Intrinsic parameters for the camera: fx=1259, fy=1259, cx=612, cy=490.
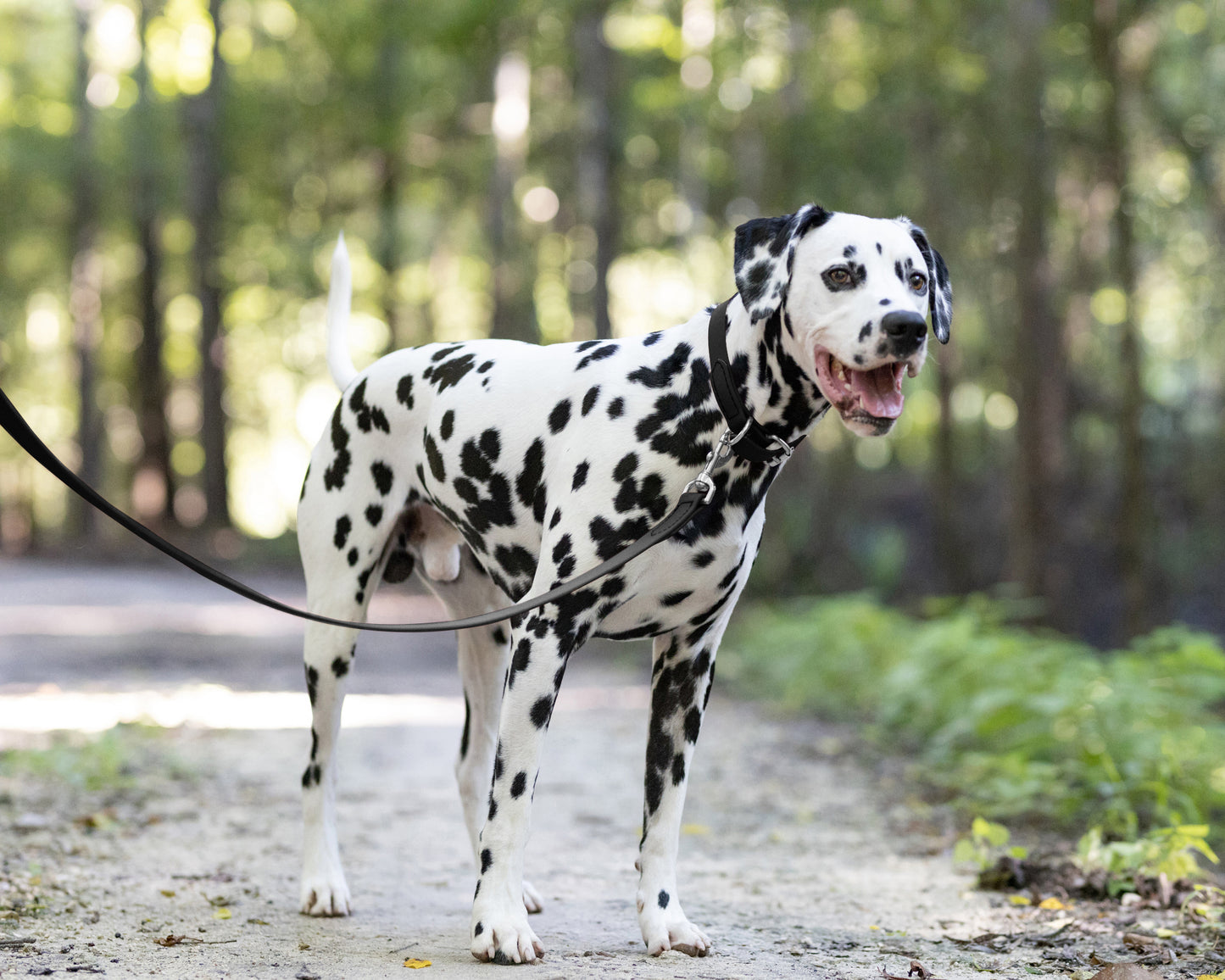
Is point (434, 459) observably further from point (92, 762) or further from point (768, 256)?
Result: point (92, 762)

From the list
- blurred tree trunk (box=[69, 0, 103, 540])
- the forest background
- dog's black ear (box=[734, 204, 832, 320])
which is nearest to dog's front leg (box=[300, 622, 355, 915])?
dog's black ear (box=[734, 204, 832, 320])

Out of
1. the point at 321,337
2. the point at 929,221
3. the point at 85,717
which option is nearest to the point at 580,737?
the point at 85,717

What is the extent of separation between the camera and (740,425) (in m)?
3.88

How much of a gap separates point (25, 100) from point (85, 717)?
2835 cm

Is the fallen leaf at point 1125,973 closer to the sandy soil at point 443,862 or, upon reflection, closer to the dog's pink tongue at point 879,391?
the sandy soil at point 443,862

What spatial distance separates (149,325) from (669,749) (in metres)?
24.9

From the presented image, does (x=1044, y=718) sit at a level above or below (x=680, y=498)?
below

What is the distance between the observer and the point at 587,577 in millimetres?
3756

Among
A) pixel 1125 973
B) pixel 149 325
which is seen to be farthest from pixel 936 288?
pixel 149 325

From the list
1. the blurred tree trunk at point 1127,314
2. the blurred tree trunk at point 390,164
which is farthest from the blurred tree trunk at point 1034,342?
the blurred tree trunk at point 390,164

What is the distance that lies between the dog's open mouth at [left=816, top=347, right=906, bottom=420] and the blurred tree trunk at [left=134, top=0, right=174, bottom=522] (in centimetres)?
2366

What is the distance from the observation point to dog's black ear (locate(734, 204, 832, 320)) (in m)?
3.70

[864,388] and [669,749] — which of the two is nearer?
[864,388]

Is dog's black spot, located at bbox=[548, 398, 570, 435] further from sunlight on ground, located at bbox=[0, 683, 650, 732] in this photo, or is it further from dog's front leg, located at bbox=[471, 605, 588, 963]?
sunlight on ground, located at bbox=[0, 683, 650, 732]
